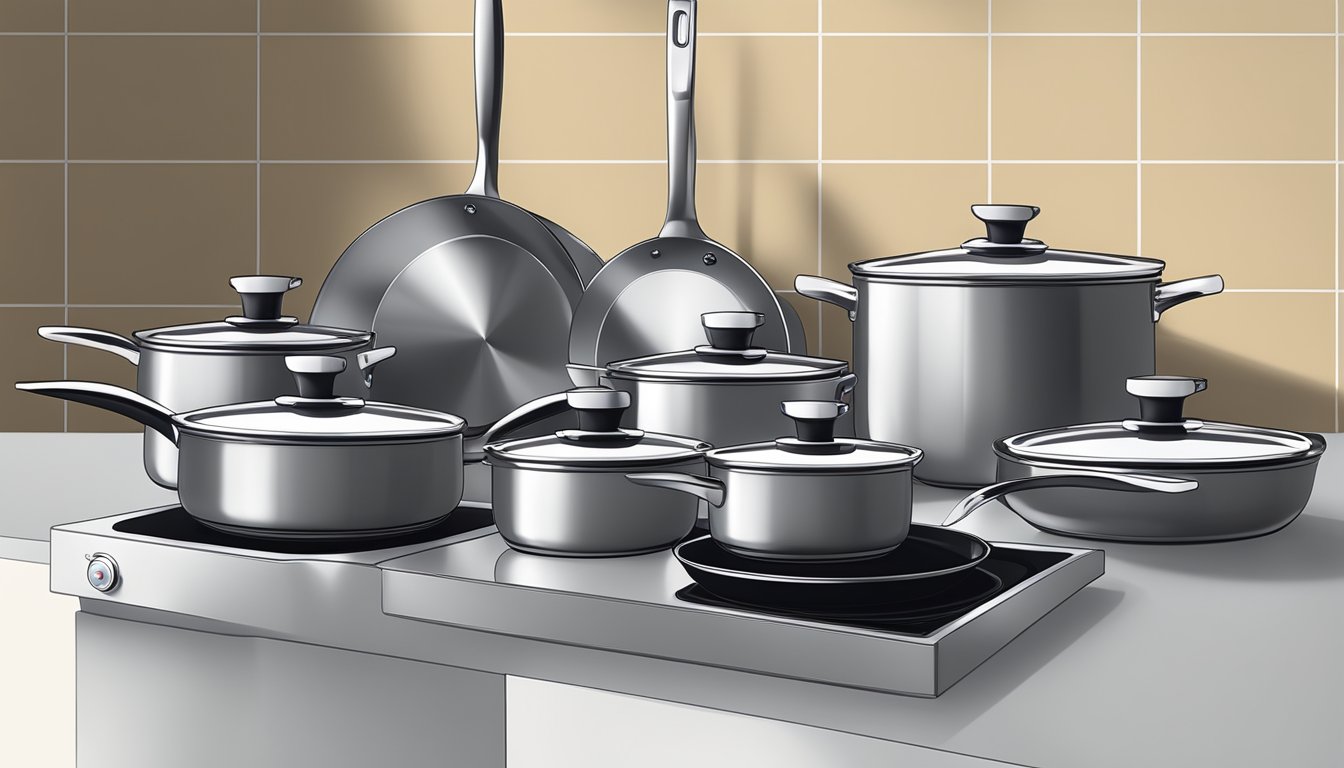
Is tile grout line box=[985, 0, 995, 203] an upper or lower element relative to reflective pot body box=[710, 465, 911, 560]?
upper

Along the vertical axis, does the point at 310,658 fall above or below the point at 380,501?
below

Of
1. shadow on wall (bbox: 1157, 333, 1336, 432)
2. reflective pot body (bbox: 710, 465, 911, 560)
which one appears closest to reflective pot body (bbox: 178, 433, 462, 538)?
reflective pot body (bbox: 710, 465, 911, 560)

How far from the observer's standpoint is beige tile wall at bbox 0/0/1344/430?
5.20 ft

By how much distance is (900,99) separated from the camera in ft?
5.31

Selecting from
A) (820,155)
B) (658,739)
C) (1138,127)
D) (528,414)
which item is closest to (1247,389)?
(1138,127)

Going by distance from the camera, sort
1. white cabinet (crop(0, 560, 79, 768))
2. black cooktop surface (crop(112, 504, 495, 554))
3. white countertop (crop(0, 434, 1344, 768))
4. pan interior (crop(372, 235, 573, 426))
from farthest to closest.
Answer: pan interior (crop(372, 235, 573, 426)) < white cabinet (crop(0, 560, 79, 768)) < black cooktop surface (crop(112, 504, 495, 554)) < white countertop (crop(0, 434, 1344, 768))

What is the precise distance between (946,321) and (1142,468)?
231mm

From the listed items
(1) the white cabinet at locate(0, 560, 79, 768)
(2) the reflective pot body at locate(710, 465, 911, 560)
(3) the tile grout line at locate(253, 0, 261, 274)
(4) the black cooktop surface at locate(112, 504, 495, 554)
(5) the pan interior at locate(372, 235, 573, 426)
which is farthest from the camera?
(3) the tile grout line at locate(253, 0, 261, 274)

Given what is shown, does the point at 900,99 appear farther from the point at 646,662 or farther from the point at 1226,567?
the point at 646,662

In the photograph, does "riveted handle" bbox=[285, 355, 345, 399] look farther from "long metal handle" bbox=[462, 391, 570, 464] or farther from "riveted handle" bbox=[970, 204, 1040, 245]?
"riveted handle" bbox=[970, 204, 1040, 245]

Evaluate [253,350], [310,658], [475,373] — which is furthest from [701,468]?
[475,373]

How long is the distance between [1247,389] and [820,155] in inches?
23.4

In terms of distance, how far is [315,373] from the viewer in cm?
87

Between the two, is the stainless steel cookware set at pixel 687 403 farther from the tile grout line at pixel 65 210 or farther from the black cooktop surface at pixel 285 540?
the tile grout line at pixel 65 210
